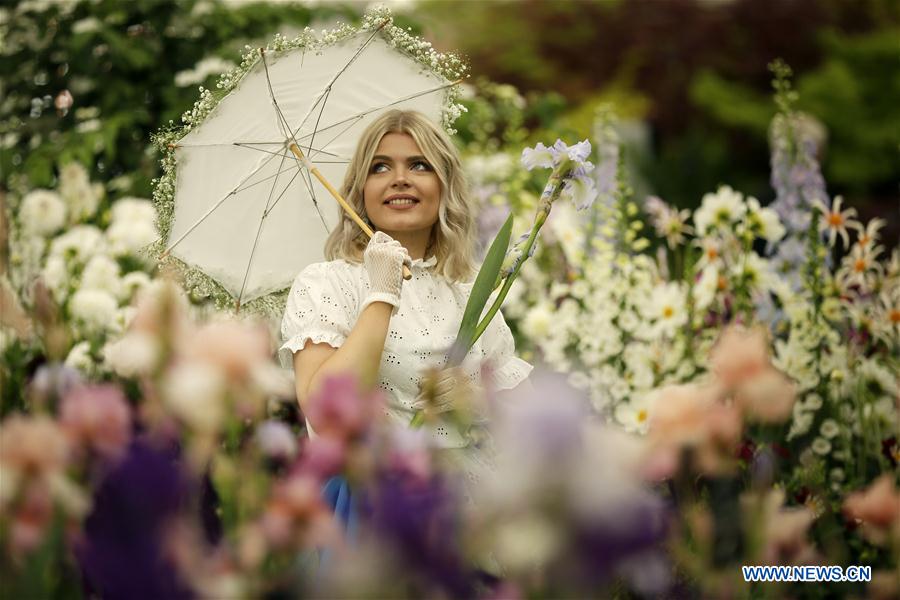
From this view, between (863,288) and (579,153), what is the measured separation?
177 cm

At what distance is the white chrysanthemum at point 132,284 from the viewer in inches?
131

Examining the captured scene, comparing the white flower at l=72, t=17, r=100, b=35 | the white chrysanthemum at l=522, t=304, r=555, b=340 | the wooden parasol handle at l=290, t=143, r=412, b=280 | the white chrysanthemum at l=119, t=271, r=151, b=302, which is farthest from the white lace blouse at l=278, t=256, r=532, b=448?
the white flower at l=72, t=17, r=100, b=35

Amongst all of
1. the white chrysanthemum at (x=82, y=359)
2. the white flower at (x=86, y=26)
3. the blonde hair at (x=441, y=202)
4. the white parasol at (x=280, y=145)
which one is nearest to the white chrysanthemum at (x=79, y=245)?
the white chrysanthemum at (x=82, y=359)

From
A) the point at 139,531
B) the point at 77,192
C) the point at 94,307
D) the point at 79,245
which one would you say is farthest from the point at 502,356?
the point at 77,192

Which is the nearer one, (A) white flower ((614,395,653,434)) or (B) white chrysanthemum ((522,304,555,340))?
(A) white flower ((614,395,653,434))

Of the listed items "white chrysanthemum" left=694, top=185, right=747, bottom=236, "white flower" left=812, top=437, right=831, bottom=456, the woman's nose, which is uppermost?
"white chrysanthemum" left=694, top=185, right=747, bottom=236

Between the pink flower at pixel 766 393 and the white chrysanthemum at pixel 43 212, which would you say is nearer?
the pink flower at pixel 766 393

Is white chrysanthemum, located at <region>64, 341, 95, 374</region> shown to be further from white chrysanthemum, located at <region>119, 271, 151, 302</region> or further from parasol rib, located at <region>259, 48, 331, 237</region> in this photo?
parasol rib, located at <region>259, 48, 331, 237</region>

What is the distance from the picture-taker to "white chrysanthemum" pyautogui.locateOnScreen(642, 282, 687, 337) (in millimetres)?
3162

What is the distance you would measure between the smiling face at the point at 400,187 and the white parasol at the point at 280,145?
0.21m

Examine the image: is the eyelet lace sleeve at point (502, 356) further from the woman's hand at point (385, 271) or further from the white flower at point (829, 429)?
the white flower at point (829, 429)

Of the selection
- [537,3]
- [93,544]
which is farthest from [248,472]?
[537,3]

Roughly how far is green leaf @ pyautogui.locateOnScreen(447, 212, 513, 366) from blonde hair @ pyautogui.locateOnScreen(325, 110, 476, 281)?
0.64 metres

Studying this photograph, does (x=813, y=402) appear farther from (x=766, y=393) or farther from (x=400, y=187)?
(x=766, y=393)
